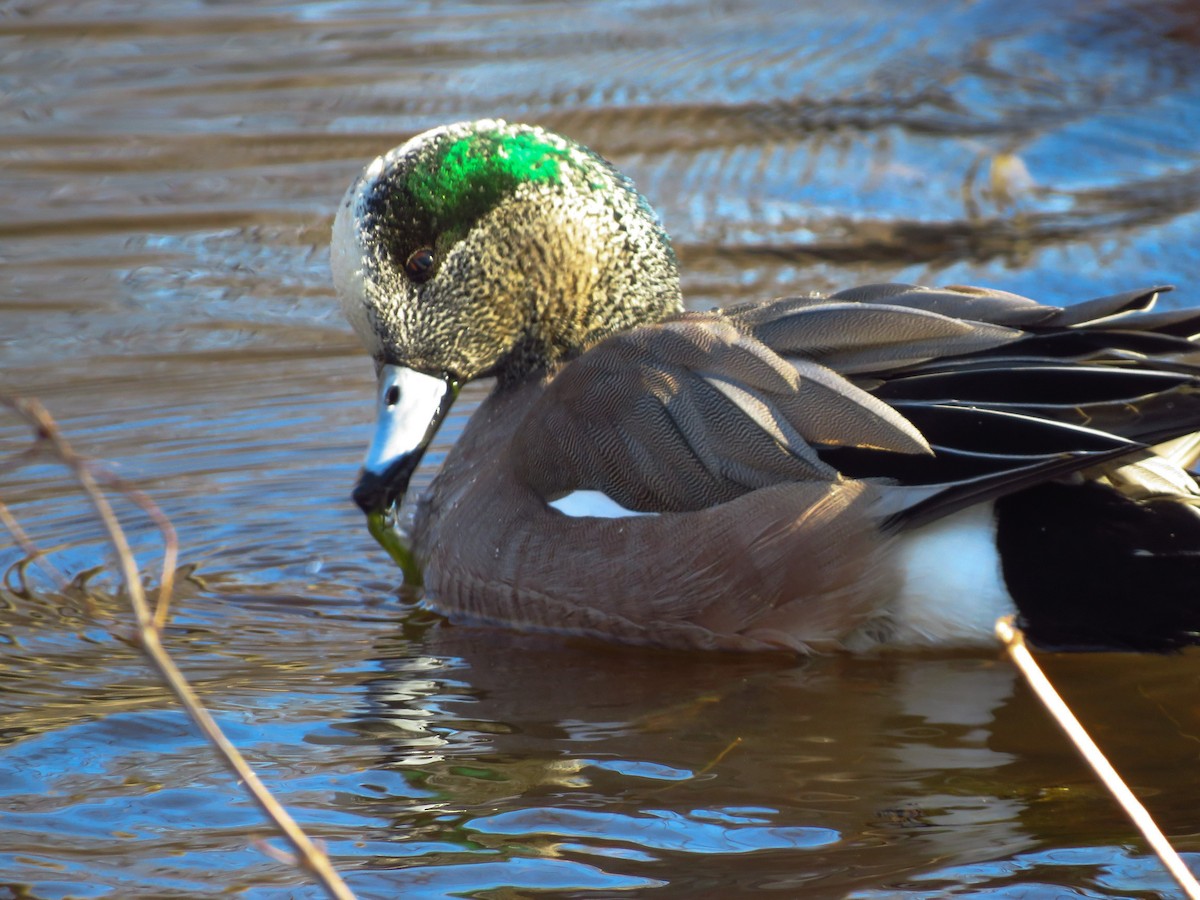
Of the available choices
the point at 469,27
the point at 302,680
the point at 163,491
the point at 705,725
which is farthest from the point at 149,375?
the point at 469,27

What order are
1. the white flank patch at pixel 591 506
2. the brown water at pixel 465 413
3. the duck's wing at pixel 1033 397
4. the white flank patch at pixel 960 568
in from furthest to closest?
the white flank patch at pixel 591 506
the white flank patch at pixel 960 568
the duck's wing at pixel 1033 397
the brown water at pixel 465 413

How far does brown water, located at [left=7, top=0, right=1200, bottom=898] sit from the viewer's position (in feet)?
11.0

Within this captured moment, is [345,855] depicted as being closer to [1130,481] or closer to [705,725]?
[705,725]

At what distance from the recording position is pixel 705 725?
387 centimetres

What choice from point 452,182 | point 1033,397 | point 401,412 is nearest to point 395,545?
point 401,412

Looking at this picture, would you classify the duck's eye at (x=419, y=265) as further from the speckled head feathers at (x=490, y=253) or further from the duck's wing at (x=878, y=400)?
the duck's wing at (x=878, y=400)

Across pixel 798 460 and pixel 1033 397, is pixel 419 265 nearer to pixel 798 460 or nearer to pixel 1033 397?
pixel 798 460

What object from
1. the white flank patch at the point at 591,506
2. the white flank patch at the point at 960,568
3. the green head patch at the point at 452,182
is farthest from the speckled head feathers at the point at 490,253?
the white flank patch at the point at 960,568

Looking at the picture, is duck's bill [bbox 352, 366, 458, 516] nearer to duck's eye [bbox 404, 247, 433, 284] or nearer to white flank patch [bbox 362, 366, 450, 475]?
white flank patch [bbox 362, 366, 450, 475]

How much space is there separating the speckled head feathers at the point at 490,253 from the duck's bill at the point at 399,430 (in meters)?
0.05

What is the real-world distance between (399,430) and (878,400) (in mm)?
1226

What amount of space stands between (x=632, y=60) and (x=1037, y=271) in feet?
10.7

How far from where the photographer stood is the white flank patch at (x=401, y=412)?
172 inches

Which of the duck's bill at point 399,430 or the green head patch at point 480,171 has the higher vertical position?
the green head patch at point 480,171
